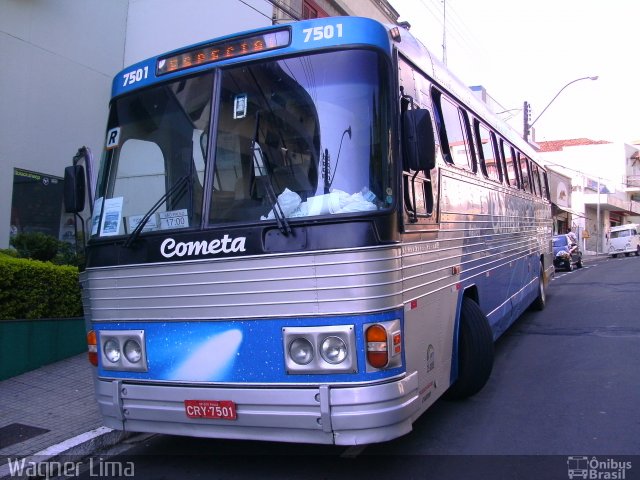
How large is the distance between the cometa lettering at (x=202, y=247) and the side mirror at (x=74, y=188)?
119cm

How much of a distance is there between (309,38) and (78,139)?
8.37m

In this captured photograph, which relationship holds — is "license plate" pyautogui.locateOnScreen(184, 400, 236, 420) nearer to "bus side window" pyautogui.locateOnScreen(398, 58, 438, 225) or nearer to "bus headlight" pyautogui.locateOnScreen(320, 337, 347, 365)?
"bus headlight" pyautogui.locateOnScreen(320, 337, 347, 365)

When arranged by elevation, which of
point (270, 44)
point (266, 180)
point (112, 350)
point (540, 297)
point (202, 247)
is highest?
point (270, 44)

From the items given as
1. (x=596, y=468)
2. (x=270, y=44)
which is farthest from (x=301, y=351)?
(x=596, y=468)

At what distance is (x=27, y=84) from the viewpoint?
10203 mm

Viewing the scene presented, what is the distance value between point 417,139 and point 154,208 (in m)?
1.99

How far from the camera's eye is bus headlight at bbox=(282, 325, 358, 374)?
12.2 ft

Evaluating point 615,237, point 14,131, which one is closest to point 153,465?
point 14,131

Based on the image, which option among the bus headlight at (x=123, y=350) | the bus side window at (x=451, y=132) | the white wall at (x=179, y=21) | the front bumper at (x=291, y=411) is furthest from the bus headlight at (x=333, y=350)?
the white wall at (x=179, y=21)

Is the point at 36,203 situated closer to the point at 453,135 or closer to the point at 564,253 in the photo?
the point at 453,135

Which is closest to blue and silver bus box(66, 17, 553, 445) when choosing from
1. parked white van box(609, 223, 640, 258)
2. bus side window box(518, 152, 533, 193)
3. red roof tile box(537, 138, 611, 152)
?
bus side window box(518, 152, 533, 193)

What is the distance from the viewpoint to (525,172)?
34.8ft

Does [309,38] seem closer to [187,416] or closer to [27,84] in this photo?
[187,416]

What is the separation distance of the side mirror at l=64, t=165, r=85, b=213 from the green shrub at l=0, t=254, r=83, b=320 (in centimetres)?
265
